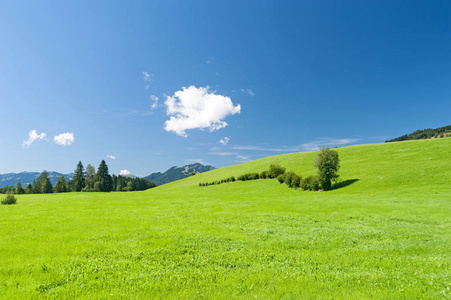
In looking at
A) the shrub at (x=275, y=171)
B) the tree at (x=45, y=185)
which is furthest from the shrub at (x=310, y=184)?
the tree at (x=45, y=185)

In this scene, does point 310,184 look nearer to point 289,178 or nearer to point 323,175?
point 323,175

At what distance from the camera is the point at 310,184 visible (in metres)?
54.0

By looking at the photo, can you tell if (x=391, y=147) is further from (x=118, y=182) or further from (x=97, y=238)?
(x=118, y=182)

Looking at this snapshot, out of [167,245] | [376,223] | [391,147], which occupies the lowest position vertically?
[376,223]

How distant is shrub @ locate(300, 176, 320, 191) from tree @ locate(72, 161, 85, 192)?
118296 mm

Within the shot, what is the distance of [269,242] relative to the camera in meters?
12.4

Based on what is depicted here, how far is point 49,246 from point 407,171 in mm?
64787

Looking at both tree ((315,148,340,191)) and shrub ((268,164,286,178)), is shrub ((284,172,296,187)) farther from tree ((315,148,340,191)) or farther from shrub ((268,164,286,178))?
shrub ((268,164,286,178))

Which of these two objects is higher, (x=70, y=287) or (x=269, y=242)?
(x=70, y=287)

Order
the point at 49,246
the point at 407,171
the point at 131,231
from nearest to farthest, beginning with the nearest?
1. the point at 49,246
2. the point at 131,231
3. the point at 407,171

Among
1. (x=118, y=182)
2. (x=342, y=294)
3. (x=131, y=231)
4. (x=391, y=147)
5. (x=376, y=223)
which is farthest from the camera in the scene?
(x=118, y=182)

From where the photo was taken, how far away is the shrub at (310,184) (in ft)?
174

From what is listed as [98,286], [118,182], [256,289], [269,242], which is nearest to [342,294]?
[256,289]

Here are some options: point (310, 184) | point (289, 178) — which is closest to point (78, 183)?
point (289, 178)
